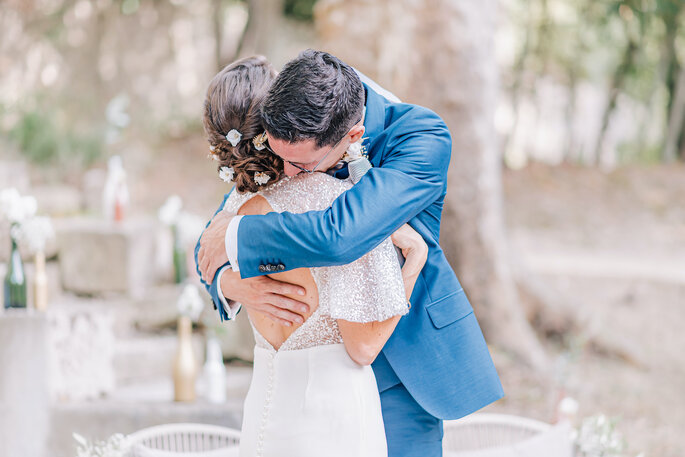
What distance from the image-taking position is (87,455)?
2113mm

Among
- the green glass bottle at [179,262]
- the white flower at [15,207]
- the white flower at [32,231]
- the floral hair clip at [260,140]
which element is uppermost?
the floral hair clip at [260,140]

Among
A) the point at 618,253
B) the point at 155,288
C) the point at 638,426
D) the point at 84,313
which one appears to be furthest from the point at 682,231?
the point at 84,313

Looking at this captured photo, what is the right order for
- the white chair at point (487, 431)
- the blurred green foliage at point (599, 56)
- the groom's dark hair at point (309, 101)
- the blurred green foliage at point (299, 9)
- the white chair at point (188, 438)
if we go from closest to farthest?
the groom's dark hair at point (309, 101)
the white chair at point (188, 438)
the white chair at point (487, 431)
the blurred green foliage at point (299, 9)
the blurred green foliage at point (599, 56)

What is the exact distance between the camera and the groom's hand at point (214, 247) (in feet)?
5.03

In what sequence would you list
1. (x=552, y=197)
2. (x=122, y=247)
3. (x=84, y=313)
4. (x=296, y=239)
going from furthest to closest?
(x=552, y=197)
(x=122, y=247)
(x=84, y=313)
(x=296, y=239)

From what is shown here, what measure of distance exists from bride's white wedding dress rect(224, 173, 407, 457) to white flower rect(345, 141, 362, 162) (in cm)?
5

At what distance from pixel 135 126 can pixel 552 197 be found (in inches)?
239

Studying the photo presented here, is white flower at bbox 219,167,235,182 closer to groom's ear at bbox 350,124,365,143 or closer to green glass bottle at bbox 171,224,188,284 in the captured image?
groom's ear at bbox 350,124,365,143

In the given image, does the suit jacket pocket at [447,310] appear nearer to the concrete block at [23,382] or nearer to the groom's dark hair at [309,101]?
the groom's dark hair at [309,101]

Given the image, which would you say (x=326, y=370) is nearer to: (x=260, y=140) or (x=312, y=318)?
(x=312, y=318)

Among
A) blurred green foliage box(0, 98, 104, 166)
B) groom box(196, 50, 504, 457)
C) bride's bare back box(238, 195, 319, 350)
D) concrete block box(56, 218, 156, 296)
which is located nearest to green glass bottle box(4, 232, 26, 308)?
concrete block box(56, 218, 156, 296)

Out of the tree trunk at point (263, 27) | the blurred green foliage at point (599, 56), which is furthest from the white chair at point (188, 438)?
the blurred green foliage at point (599, 56)

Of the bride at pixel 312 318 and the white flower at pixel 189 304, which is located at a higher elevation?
the bride at pixel 312 318

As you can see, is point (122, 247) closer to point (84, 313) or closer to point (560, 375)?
point (84, 313)
